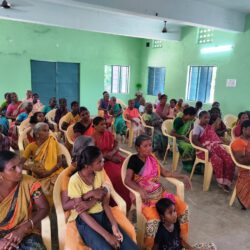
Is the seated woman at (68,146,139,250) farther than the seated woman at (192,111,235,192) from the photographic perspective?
No

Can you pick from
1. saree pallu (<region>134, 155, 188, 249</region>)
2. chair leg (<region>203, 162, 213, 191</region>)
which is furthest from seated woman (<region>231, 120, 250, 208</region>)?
saree pallu (<region>134, 155, 188, 249</region>)

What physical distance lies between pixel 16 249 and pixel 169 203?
1070 millimetres

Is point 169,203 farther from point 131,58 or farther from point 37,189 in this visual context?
point 131,58

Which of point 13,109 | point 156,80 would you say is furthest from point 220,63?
point 13,109

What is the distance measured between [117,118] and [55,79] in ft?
11.4

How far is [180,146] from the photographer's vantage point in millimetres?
3910

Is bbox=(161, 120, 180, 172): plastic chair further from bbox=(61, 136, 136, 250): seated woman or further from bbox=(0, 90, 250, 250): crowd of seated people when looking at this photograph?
bbox=(61, 136, 136, 250): seated woman

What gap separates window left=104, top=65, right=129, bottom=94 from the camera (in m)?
9.52

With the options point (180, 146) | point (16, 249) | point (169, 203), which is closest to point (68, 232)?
point (16, 249)

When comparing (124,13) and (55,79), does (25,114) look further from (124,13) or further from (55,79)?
(55,79)

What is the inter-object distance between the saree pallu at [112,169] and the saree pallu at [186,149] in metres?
1.31

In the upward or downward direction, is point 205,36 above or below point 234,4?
below

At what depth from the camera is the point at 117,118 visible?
6.11 metres

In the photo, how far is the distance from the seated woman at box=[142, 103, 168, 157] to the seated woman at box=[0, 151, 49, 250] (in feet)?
10.8
